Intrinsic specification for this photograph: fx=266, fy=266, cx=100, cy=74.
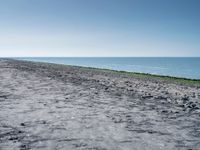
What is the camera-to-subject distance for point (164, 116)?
10266mm

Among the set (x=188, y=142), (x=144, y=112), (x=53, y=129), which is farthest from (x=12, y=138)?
(x=144, y=112)

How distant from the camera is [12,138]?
6.79 meters

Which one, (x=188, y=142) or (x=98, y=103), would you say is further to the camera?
(x=98, y=103)

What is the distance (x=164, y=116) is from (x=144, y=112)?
0.93 meters

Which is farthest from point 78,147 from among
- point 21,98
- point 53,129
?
point 21,98

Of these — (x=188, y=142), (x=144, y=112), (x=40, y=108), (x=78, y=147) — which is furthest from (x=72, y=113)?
(x=188, y=142)

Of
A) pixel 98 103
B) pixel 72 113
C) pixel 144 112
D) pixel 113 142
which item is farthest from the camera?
pixel 98 103

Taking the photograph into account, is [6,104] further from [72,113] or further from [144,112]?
[144,112]

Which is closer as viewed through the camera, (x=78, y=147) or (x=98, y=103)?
(x=78, y=147)

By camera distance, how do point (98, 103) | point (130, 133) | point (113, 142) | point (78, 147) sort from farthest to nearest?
point (98, 103) < point (130, 133) < point (113, 142) < point (78, 147)

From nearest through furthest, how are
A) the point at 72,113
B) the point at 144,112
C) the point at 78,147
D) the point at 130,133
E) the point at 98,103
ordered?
the point at 78,147 < the point at 130,133 < the point at 72,113 < the point at 144,112 < the point at 98,103

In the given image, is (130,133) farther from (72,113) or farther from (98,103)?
(98,103)

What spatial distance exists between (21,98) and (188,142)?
8.44 m

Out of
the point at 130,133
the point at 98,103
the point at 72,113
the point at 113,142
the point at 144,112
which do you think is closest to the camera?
the point at 113,142
